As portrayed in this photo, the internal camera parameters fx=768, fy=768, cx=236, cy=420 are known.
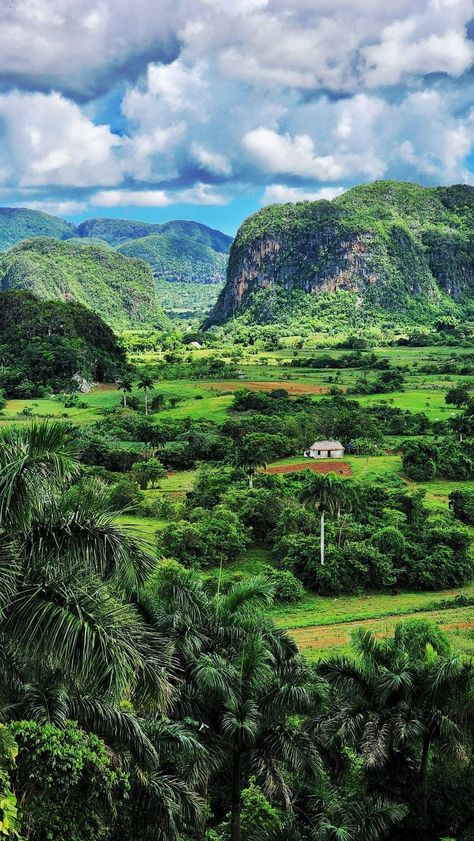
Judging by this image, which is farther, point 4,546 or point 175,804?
point 175,804

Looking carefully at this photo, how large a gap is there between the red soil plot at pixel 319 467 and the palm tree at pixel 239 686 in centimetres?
3599

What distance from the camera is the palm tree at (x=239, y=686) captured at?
380 inches

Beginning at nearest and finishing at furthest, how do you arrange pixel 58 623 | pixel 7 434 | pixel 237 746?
1. pixel 58 623
2. pixel 7 434
3. pixel 237 746

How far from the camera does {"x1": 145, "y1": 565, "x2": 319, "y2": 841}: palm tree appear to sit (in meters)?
9.65

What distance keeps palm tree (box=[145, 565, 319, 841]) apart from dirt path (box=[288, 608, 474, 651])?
1243 cm

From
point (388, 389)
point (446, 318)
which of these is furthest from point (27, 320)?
point (446, 318)

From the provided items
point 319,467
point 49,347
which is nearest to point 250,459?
point 319,467

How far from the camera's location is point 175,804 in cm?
807

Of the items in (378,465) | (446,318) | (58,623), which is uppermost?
(446,318)

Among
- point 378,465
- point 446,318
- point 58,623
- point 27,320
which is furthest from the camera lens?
point 446,318

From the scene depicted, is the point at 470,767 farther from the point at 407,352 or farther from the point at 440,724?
the point at 407,352

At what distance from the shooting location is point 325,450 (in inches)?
2142

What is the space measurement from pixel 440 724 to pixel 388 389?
77558 millimetres

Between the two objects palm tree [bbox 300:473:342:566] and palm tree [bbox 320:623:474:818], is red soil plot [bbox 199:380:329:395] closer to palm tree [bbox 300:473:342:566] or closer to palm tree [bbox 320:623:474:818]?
palm tree [bbox 300:473:342:566]
